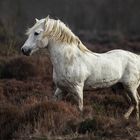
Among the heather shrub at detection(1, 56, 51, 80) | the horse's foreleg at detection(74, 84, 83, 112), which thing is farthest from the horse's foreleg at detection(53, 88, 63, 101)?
the heather shrub at detection(1, 56, 51, 80)

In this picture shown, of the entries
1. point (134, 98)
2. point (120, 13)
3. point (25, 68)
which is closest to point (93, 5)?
point (120, 13)

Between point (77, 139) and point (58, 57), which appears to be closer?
point (77, 139)

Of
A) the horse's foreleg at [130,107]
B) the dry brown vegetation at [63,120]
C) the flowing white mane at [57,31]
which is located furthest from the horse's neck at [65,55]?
the horse's foreleg at [130,107]

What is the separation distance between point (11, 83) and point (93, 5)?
155 ft

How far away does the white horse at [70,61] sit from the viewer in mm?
10680

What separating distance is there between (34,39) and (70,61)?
0.75 metres

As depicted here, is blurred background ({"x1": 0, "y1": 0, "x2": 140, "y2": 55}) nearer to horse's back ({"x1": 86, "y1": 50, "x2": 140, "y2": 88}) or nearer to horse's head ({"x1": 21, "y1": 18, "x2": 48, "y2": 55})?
horse's back ({"x1": 86, "y1": 50, "x2": 140, "y2": 88})

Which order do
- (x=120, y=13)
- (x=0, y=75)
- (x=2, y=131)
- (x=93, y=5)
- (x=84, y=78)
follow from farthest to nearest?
(x=93, y=5)
(x=120, y=13)
(x=0, y=75)
(x=84, y=78)
(x=2, y=131)

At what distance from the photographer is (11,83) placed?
47.5 feet

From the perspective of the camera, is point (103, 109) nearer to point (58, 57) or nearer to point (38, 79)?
point (58, 57)

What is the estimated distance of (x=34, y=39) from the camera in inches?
423

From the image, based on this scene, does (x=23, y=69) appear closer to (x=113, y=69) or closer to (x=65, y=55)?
(x=113, y=69)

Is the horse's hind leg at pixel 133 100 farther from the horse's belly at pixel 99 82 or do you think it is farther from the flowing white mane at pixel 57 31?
the flowing white mane at pixel 57 31

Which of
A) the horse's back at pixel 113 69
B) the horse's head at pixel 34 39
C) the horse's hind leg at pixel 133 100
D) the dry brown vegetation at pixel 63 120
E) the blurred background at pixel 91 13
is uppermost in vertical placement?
the blurred background at pixel 91 13
